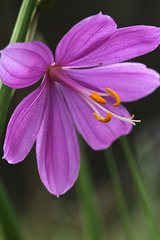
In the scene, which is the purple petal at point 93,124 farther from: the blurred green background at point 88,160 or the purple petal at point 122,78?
the blurred green background at point 88,160

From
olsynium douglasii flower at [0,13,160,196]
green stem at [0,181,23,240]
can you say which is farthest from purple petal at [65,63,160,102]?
green stem at [0,181,23,240]

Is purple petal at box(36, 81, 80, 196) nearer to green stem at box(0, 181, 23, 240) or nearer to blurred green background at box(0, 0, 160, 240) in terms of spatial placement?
green stem at box(0, 181, 23, 240)

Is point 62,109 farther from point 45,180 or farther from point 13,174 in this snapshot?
point 13,174

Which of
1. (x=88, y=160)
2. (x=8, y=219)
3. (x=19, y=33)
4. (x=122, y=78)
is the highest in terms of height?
(x=19, y=33)

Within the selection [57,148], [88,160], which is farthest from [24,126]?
[88,160]

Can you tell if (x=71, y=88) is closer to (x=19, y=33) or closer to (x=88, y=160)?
(x=19, y=33)
